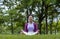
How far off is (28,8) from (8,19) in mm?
1736

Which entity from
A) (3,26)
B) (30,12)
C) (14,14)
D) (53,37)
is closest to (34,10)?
(30,12)

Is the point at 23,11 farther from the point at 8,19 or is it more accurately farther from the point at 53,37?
the point at 53,37

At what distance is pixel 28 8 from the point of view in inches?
657

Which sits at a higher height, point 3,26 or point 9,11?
point 9,11

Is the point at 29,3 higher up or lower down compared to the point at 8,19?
higher up

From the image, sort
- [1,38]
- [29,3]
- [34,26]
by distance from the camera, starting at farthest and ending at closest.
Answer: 1. [29,3]
2. [34,26]
3. [1,38]

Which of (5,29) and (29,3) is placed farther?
(5,29)

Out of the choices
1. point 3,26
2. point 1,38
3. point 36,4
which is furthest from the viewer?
point 3,26

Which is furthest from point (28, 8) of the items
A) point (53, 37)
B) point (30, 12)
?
point (53, 37)

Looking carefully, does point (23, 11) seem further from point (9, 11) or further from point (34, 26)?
point (34, 26)

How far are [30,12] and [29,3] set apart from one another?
2.42 metres

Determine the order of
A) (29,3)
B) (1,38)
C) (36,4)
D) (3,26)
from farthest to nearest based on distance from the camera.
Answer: (3,26), (36,4), (29,3), (1,38)

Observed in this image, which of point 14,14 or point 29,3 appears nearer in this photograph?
point 29,3

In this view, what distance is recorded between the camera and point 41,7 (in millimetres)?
16672
